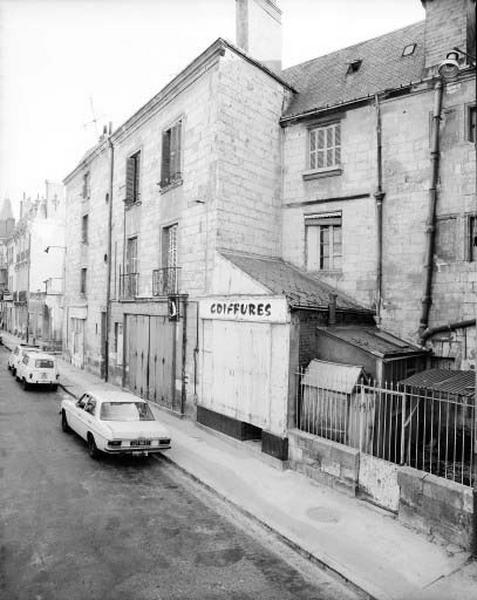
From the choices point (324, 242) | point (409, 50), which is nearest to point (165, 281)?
point (324, 242)

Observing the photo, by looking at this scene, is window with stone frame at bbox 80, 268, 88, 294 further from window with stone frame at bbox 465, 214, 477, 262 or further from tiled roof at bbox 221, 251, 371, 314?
window with stone frame at bbox 465, 214, 477, 262

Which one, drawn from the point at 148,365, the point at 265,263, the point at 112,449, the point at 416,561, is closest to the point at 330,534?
the point at 416,561

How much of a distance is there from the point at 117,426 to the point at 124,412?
0.69 metres

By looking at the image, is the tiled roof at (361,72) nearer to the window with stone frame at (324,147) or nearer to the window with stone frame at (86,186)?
the window with stone frame at (324,147)

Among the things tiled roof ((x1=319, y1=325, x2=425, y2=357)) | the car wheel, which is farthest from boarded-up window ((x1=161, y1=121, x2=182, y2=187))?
the car wheel

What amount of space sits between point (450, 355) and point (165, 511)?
795cm

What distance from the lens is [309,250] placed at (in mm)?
14836

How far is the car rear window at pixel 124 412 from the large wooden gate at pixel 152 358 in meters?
3.81

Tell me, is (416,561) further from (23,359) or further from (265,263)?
(23,359)

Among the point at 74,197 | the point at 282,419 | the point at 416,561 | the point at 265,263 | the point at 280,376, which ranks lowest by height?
the point at 416,561

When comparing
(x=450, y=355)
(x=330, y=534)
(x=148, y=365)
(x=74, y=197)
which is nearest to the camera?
(x=330, y=534)

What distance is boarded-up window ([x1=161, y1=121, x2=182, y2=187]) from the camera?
52.0 feet

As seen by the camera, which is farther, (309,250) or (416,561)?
(309,250)

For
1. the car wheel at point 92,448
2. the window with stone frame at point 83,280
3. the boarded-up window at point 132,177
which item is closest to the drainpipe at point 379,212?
the car wheel at point 92,448
